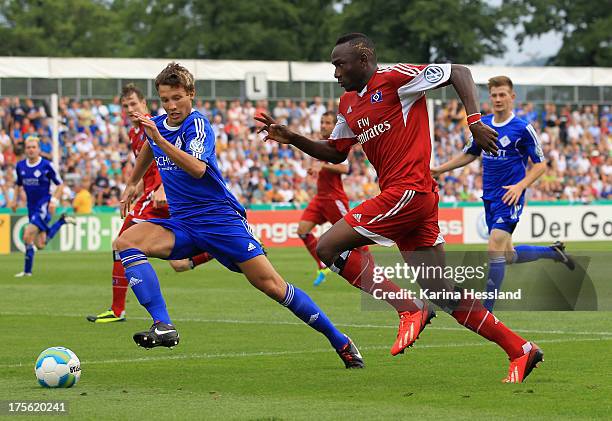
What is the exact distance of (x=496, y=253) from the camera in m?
13.4

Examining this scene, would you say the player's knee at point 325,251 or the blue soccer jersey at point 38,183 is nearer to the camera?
the player's knee at point 325,251

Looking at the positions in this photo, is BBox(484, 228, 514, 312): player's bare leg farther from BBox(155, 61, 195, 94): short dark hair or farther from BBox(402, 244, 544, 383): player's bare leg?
BBox(155, 61, 195, 94): short dark hair

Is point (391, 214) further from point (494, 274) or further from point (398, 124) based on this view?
point (494, 274)

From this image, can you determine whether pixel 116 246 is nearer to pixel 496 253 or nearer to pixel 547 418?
pixel 547 418

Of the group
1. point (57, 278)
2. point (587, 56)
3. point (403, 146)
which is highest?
point (587, 56)

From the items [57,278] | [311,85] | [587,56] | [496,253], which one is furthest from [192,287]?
[587,56]

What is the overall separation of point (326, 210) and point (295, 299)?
983 cm

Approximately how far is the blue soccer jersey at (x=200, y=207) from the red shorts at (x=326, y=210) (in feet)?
30.8

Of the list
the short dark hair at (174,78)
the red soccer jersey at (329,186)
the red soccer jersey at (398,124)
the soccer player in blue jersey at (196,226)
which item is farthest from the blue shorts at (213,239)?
the red soccer jersey at (329,186)

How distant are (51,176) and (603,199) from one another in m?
21.7

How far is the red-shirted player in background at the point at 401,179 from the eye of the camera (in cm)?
830

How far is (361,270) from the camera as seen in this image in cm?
891

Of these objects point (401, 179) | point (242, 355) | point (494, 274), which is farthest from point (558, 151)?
point (401, 179)

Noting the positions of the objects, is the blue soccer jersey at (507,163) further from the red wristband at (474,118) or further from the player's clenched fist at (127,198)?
the red wristband at (474,118)
